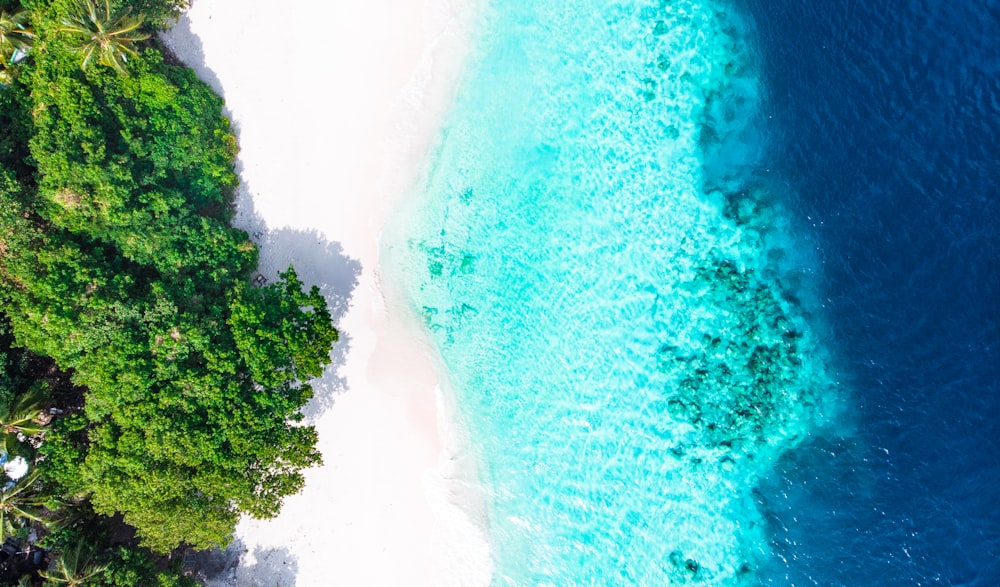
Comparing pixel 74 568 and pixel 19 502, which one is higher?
pixel 19 502

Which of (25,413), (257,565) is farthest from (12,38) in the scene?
(257,565)

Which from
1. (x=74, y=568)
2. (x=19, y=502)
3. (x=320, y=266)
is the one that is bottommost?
(x=74, y=568)

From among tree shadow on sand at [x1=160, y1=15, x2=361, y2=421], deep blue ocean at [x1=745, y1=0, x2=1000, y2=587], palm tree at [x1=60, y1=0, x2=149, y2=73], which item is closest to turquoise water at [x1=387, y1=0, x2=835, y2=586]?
deep blue ocean at [x1=745, y1=0, x2=1000, y2=587]

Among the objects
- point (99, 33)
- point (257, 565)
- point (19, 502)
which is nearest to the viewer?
point (19, 502)

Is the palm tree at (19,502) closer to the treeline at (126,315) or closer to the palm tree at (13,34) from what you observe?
the treeline at (126,315)

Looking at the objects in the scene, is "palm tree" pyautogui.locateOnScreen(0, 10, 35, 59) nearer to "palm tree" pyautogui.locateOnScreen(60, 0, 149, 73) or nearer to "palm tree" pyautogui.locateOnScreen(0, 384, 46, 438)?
"palm tree" pyautogui.locateOnScreen(60, 0, 149, 73)

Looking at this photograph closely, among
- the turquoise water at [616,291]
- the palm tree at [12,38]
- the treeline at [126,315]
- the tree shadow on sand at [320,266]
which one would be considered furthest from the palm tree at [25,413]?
the turquoise water at [616,291]

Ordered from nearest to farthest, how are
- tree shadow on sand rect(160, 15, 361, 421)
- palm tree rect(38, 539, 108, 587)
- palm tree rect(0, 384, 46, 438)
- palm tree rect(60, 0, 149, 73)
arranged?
1. palm tree rect(0, 384, 46, 438)
2. palm tree rect(60, 0, 149, 73)
3. palm tree rect(38, 539, 108, 587)
4. tree shadow on sand rect(160, 15, 361, 421)

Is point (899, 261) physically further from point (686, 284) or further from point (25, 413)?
point (25, 413)
